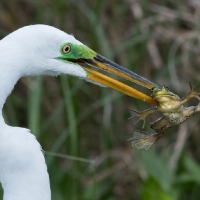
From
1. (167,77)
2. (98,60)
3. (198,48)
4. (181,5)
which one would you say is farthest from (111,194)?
(98,60)

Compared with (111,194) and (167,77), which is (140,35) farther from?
(111,194)

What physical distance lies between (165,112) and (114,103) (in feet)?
4.60

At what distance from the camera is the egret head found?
1.27 m

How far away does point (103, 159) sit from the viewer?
8.80ft

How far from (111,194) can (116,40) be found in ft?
2.63

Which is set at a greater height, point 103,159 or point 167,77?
point 167,77

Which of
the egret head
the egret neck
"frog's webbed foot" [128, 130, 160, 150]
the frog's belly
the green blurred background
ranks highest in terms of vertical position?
the green blurred background

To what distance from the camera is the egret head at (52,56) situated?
1.27 metres

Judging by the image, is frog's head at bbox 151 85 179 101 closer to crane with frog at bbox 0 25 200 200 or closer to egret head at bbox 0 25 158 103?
egret head at bbox 0 25 158 103

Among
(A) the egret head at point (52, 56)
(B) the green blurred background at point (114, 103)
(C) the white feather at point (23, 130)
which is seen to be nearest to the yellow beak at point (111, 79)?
(A) the egret head at point (52, 56)

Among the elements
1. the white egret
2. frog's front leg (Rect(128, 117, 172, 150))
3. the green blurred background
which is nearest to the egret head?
the white egret

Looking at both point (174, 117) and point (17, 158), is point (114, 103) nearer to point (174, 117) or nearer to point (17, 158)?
point (174, 117)

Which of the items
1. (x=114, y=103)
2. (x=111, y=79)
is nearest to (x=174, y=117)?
(x=111, y=79)

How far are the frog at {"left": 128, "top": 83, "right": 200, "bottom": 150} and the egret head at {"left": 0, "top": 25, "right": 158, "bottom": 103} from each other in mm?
54
